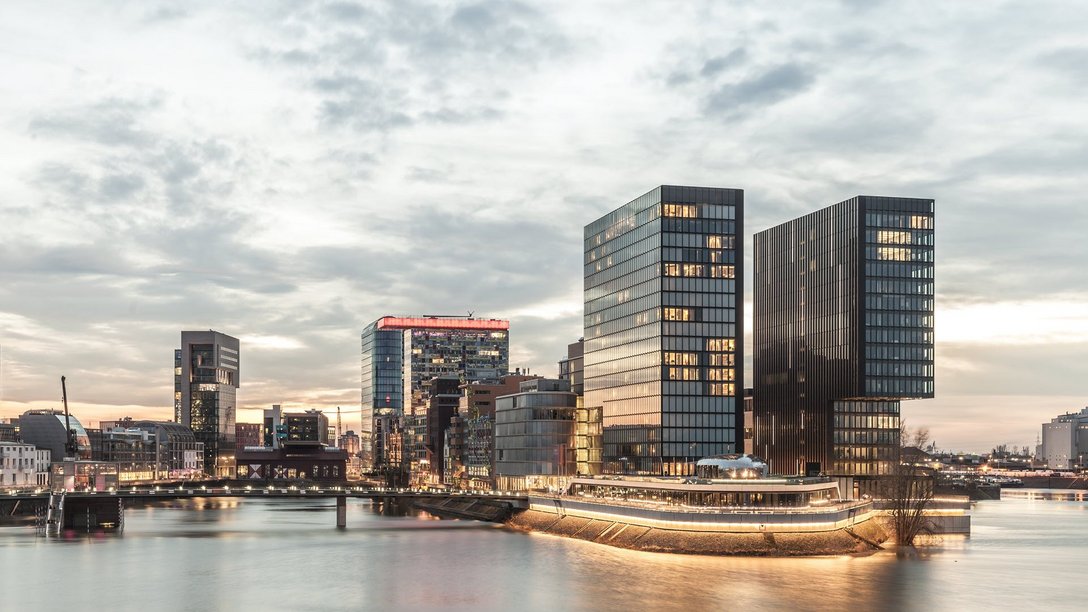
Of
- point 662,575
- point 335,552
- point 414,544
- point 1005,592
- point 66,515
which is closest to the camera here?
point 1005,592

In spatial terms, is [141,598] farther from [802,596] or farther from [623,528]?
[623,528]

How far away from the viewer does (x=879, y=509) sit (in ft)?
555

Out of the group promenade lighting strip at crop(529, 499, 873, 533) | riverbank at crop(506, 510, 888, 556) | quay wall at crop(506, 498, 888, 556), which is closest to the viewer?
riverbank at crop(506, 510, 888, 556)

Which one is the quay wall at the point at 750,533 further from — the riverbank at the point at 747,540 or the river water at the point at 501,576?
the river water at the point at 501,576

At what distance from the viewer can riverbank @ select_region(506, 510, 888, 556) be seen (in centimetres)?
14075

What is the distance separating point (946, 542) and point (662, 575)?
59.9 m

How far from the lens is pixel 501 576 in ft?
399

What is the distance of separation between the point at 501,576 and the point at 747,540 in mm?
33815

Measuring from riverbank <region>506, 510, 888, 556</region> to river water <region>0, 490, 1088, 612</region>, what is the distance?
371cm

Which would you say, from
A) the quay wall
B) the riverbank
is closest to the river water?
the riverbank

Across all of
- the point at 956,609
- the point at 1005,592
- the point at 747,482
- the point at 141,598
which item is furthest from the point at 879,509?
the point at 141,598

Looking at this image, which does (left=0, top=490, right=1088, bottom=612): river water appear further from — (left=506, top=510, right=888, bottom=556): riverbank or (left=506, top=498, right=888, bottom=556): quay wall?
(left=506, top=498, right=888, bottom=556): quay wall

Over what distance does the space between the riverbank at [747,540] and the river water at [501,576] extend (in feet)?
12.2

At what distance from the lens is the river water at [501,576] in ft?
341
